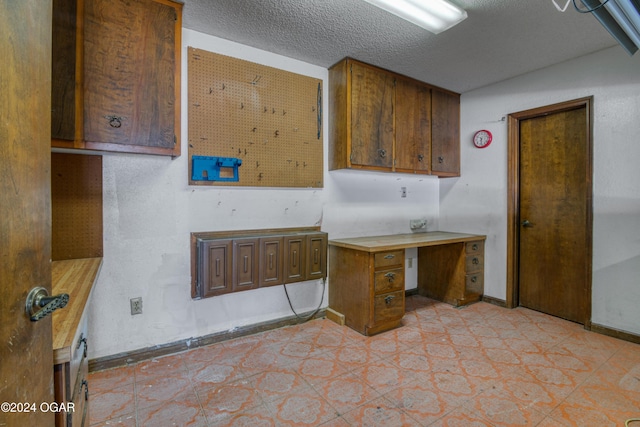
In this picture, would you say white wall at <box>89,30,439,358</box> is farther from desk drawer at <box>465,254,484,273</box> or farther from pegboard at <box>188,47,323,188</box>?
desk drawer at <box>465,254,484,273</box>

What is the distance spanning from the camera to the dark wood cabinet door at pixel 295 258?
2.57m

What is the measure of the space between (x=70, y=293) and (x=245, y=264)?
119 cm

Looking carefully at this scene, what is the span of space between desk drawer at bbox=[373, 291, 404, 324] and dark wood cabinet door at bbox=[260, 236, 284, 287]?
2.82 ft

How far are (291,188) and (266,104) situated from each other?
758mm

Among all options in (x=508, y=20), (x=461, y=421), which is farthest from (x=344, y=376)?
(x=508, y=20)

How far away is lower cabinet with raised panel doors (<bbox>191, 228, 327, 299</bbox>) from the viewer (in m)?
2.22

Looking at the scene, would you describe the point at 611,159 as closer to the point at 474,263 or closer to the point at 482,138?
the point at 482,138

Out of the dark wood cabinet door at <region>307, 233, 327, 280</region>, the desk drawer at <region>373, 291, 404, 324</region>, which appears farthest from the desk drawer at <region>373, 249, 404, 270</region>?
the dark wood cabinet door at <region>307, 233, 327, 280</region>

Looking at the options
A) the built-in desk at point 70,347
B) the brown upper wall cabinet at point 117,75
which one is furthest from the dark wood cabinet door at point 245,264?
the built-in desk at point 70,347

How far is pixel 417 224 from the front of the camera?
3.73 metres

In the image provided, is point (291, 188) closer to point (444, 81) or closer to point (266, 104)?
point (266, 104)

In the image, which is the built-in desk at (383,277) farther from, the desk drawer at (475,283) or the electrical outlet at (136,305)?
the electrical outlet at (136,305)

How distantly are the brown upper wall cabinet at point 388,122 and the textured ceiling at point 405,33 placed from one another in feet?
0.58

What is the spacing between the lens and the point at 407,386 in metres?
1.90
